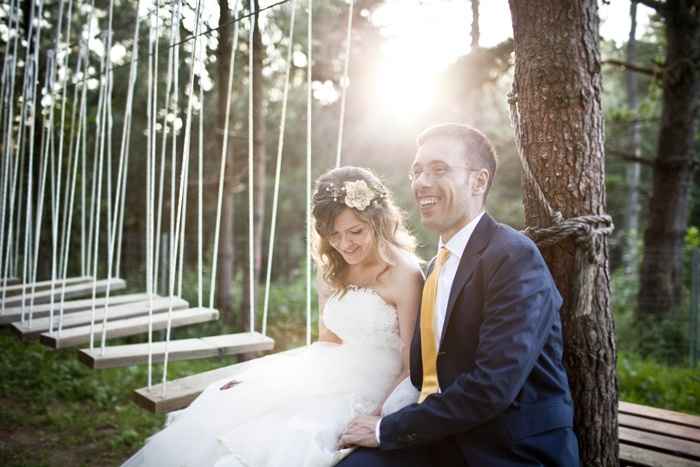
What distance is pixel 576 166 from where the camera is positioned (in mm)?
1938

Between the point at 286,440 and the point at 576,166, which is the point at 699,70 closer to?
the point at 576,166

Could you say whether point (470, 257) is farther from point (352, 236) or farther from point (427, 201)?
point (352, 236)

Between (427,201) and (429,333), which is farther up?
(427,201)

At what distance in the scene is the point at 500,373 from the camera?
1.48m

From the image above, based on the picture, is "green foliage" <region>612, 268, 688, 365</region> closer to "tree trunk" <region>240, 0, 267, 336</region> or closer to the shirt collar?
"tree trunk" <region>240, 0, 267, 336</region>

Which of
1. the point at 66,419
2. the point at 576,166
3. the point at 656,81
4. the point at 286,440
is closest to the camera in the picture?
the point at 286,440

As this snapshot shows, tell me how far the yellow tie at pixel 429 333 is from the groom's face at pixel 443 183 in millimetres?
128

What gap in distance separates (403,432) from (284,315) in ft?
21.0

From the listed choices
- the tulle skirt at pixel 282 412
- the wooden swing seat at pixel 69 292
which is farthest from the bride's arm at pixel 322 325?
the wooden swing seat at pixel 69 292

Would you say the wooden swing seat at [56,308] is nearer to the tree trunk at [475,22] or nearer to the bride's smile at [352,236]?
the bride's smile at [352,236]

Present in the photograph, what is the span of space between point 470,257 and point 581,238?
448 mm

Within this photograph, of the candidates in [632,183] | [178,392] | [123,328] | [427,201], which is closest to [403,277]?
[427,201]

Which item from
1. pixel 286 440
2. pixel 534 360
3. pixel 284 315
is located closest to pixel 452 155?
pixel 534 360

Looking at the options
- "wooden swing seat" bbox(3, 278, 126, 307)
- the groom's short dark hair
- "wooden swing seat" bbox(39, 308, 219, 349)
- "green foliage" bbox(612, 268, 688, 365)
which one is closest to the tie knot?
the groom's short dark hair
